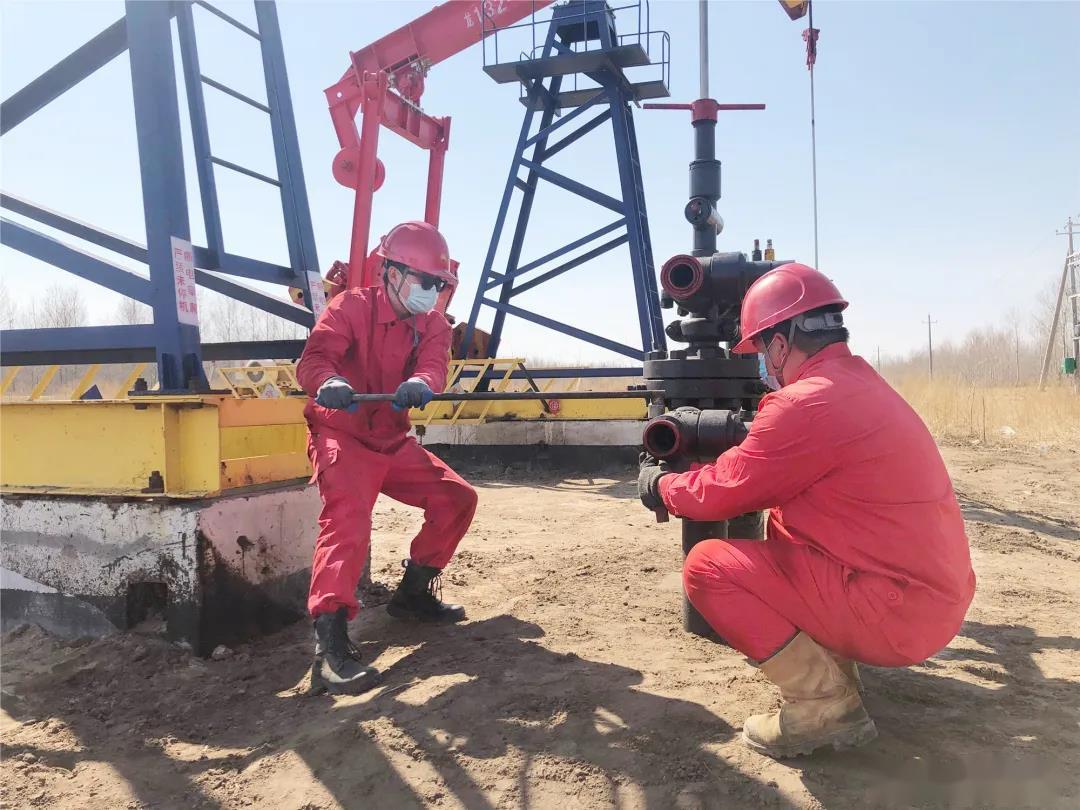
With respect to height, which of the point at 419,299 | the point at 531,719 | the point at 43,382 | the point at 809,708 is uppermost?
the point at 419,299

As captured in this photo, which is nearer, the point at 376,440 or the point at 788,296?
the point at 788,296

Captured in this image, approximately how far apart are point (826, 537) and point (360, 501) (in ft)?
6.05

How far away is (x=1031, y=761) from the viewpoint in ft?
7.27

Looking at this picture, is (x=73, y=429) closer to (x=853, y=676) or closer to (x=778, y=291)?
(x=778, y=291)

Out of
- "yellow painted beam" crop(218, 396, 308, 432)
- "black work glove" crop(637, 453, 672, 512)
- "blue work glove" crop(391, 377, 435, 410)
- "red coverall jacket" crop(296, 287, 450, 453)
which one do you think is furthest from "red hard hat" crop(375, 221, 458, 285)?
"black work glove" crop(637, 453, 672, 512)

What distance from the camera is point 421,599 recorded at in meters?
3.68

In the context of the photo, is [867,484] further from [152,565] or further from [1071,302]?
[1071,302]

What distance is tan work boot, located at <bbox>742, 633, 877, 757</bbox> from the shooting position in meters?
2.20

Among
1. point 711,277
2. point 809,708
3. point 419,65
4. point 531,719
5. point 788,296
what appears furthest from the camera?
point 419,65

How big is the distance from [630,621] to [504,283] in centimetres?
756

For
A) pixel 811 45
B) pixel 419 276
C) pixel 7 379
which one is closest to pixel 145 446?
pixel 419 276

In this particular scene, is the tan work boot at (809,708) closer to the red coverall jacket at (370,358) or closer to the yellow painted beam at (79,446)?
the red coverall jacket at (370,358)

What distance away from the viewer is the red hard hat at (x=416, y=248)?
3430mm

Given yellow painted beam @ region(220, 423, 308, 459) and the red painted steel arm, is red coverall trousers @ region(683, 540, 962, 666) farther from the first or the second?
the red painted steel arm
